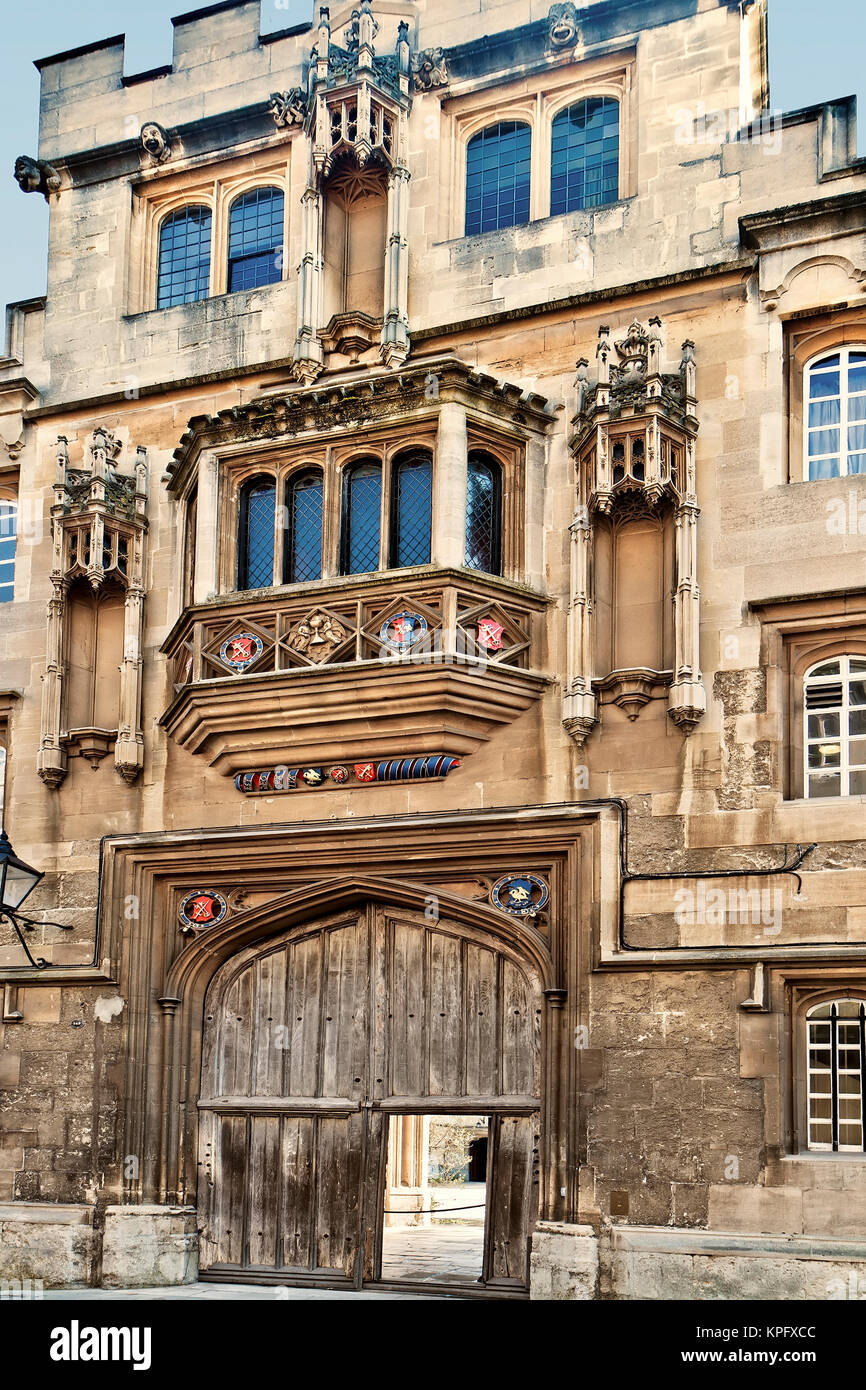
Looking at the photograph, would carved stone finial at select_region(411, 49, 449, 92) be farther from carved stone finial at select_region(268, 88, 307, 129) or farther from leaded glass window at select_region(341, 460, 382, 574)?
leaded glass window at select_region(341, 460, 382, 574)

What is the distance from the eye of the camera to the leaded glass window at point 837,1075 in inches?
553

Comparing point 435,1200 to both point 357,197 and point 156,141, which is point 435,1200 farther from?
point 156,141

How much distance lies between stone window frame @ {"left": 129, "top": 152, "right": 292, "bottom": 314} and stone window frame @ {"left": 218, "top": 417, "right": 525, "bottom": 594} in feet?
8.64

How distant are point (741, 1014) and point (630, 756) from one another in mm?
2421

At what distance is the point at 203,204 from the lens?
19.2 meters

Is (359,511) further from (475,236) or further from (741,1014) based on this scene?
(741,1014)

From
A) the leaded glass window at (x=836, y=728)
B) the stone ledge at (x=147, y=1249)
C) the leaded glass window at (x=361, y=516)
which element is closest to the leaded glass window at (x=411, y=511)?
the leaded glass window at (x=361, y=516)

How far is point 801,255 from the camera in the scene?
51.2ft

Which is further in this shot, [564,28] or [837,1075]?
[564,28]

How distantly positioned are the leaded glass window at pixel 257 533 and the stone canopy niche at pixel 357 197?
129 cm

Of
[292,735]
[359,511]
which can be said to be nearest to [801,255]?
[359,511]

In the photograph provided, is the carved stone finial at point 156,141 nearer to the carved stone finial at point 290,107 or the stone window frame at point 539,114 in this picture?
the carved stone finial at point 290,107

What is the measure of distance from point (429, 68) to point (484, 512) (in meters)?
5.00

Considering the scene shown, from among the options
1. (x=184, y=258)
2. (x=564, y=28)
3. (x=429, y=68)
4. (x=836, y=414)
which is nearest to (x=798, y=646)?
(x=836, y=414)
